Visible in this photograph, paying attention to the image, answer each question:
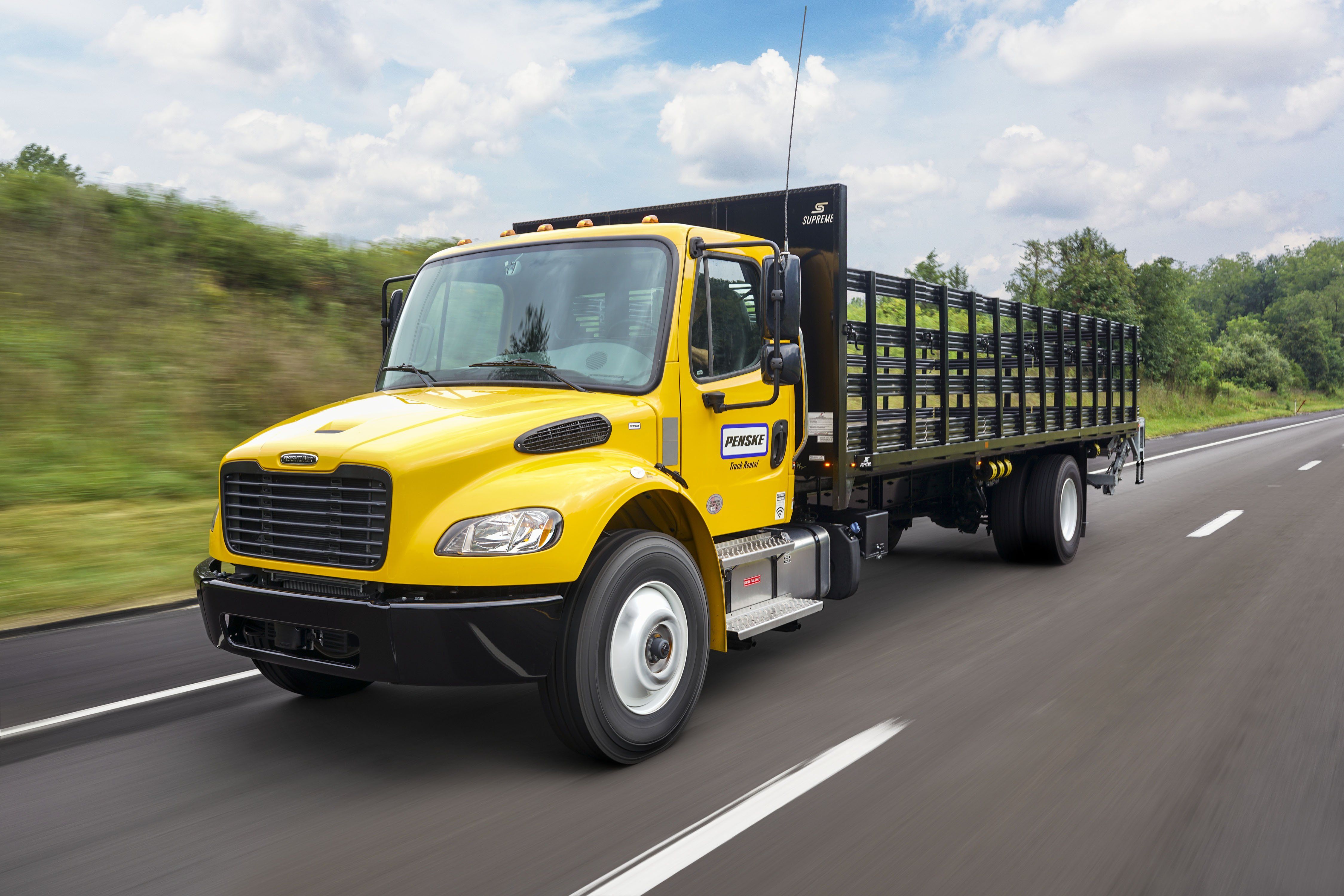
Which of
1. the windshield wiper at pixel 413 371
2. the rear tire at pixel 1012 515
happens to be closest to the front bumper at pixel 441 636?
the windshield wiper at pixel 413 371

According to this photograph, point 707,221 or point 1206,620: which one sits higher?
point 707,221

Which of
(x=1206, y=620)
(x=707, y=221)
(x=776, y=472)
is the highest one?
(x=707, y=221)

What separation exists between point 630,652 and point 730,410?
1526 millimetres

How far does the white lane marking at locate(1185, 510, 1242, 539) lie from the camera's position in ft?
35.5

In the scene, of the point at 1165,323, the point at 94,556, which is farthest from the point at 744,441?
the point at 1165,323

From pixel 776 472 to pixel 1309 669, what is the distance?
3.21m

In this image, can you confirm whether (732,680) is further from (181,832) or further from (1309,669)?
(1309,669)

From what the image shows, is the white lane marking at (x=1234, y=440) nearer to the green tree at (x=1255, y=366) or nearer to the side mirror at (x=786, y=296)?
the side mirror at (x=786, y=296)

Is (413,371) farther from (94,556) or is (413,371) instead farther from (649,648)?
(94,556)

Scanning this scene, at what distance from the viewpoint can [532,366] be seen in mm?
4961

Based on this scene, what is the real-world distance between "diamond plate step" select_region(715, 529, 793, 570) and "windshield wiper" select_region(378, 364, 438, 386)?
1696 millimetres

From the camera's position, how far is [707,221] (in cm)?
673

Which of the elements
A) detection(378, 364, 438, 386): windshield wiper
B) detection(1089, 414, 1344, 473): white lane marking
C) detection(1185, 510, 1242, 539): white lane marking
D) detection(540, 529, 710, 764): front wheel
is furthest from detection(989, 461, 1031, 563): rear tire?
detection(378, 364, 438, 386): windshield wiper

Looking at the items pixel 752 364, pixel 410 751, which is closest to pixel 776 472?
pixel 752 364
